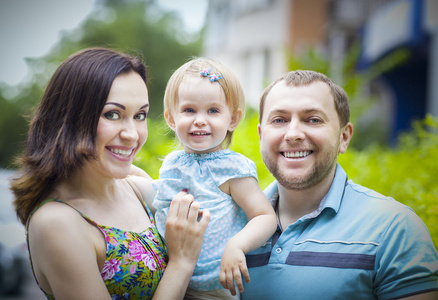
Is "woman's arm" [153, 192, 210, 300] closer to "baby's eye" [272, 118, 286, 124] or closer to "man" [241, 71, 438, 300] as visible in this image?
"man" [241, 71, 438, 300]

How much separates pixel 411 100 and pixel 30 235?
43.5ft

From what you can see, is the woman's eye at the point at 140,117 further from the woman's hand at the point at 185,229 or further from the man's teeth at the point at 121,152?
the woman's hand at the point at 185,229

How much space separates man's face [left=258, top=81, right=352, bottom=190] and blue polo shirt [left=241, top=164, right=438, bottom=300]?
0.19 meters

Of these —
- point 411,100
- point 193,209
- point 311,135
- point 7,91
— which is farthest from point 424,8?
point 7,91

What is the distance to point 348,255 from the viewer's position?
7.52 ft

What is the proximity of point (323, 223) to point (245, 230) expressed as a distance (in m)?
0.47

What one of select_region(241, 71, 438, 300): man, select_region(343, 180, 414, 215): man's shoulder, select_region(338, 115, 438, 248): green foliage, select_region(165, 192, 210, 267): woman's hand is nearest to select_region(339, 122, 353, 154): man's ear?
select_region(241, 71, 438, 300): man

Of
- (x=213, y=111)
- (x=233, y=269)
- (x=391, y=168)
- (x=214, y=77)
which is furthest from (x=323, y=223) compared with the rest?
(x=391, y=168)

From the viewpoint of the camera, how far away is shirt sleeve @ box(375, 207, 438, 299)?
2135mm

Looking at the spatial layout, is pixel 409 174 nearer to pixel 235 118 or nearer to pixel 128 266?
pixel 235 118

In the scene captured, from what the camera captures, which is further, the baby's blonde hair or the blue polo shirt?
the baby's blonde hair

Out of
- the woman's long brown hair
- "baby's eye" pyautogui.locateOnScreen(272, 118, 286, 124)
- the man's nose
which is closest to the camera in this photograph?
the woman's long brown hair

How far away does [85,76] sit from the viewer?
222cm

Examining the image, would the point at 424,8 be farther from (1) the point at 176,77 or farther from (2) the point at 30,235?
(2) the point at 30,235
